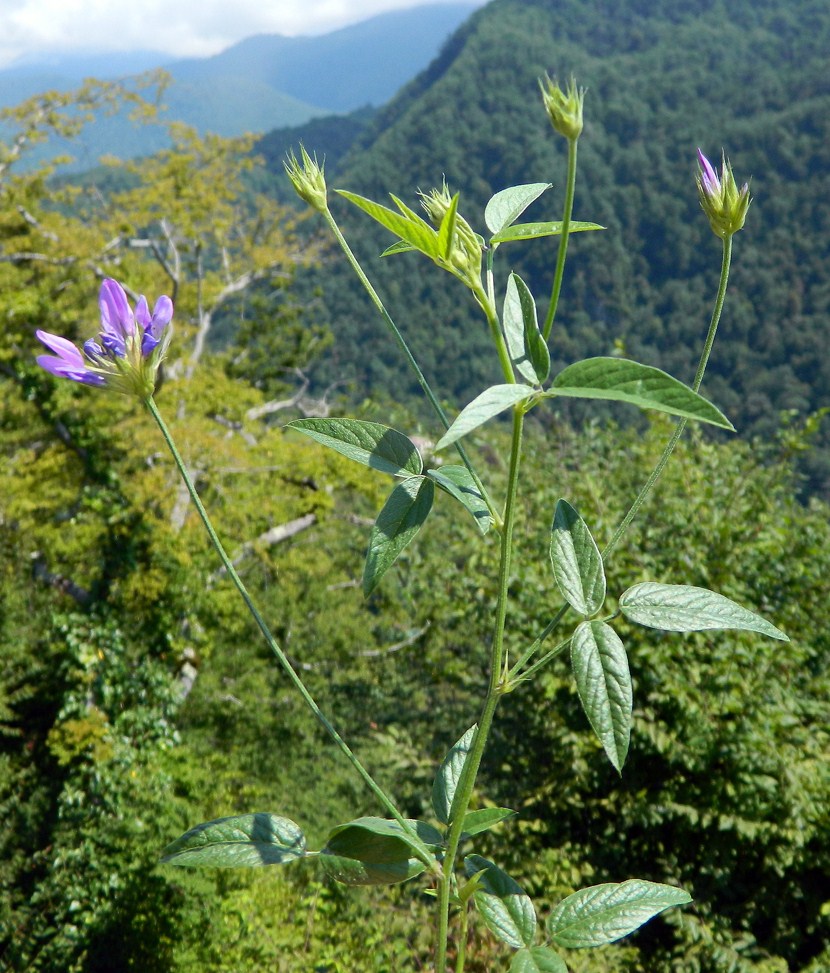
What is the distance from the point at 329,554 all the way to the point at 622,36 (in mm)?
57442

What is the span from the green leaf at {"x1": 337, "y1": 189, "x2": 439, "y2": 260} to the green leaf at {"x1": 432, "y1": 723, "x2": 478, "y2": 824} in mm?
484

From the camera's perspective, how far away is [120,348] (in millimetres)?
611

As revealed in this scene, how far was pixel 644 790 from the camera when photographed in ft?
9.52

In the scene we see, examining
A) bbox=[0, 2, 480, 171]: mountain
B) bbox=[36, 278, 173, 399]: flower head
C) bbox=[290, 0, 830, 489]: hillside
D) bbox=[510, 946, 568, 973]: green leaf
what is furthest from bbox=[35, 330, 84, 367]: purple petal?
bbox=[0, 2, 480, 171]: mountain

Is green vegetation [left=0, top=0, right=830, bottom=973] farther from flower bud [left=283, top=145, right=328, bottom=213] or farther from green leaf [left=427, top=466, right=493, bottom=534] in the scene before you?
flower bud [left=283, top=145, right=328, bottom=213]

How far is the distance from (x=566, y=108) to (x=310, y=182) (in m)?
0.29

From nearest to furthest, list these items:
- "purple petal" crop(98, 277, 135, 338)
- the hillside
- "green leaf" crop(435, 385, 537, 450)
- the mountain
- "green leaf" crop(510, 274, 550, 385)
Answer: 1. "green leaf" crop(435, 385, 537, 450)
2. "green leaf" crop(510, 274, 550, 385)
3. "purple petal" crop(98, 277, 135, 338)
4. the hillside
5. the mountain

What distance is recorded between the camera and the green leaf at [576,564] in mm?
584

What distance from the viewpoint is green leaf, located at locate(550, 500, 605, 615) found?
58cm

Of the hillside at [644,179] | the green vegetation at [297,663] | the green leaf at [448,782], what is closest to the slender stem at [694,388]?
the green leaf at [448,782]

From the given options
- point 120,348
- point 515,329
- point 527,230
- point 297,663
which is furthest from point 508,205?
point 297,663

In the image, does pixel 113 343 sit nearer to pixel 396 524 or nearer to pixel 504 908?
pixel 396 524

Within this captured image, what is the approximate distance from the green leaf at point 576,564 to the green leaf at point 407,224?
227 mm

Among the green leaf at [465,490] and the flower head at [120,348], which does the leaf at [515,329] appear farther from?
the flower head at [120,348]
